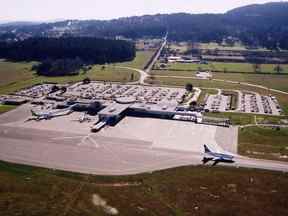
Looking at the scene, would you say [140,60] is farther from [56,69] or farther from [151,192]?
[151,192]

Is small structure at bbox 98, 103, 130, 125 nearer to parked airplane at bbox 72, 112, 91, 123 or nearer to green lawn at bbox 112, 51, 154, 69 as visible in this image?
parked airplane at bbox 72, 112, 91, 123

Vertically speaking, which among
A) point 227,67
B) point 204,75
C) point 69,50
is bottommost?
point 204,75

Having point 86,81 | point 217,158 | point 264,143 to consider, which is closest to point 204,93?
point 86,81

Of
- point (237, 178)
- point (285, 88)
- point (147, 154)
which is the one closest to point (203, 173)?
point (237, 178)

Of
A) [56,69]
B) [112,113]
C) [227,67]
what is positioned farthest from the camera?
[227,67]

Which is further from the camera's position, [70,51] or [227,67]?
[70,51]

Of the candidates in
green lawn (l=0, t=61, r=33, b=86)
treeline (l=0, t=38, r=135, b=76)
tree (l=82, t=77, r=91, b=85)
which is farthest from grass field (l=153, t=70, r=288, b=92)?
green lawn (l=0, t=61, r=33, b=86)
